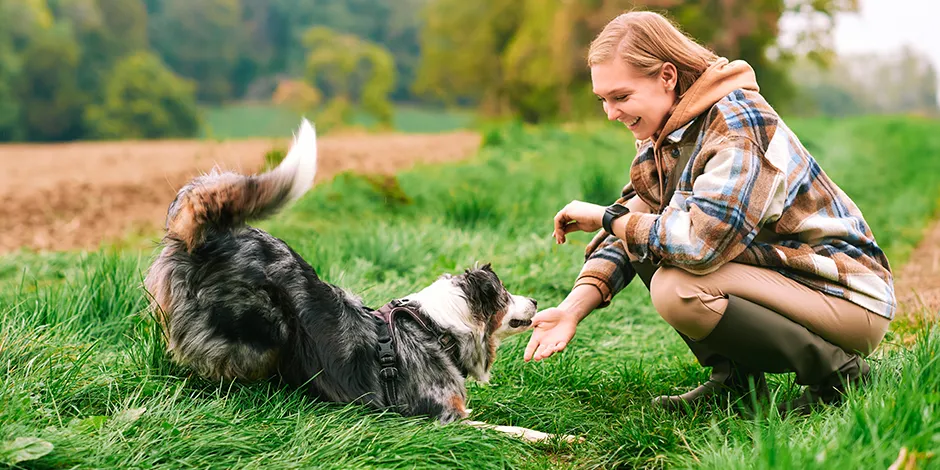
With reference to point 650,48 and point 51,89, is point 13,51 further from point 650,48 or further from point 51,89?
point 650,48

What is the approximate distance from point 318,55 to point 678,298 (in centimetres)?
3735

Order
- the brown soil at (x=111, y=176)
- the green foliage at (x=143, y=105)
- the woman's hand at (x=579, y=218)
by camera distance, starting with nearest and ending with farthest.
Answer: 1. the woman's hand at (x=579, y=218)
2. the brown soil at (x=111, y=176)
3. the green foliage at (x=143, y=105)

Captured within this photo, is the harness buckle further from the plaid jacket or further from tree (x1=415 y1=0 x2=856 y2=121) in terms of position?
tree (x1=415 y1=0 x2=856 y2=121)

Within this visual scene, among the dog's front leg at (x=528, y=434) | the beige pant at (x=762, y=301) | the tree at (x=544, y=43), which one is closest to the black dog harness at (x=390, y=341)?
the dog's front leg at (x=528, y=434)

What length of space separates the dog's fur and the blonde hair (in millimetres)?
1215

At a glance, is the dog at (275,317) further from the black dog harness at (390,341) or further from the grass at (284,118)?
the grass at (284,118)

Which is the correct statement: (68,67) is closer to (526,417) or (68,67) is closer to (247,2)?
(247,2)

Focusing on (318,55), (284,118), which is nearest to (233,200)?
(284,118)

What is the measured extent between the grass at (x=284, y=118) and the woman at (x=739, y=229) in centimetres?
1848

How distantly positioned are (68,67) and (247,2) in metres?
12.2

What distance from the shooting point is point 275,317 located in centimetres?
296

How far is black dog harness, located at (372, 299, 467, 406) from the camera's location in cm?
312

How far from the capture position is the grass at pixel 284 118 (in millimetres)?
24589

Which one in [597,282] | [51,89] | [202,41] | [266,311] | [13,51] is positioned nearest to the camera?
[266,311]
